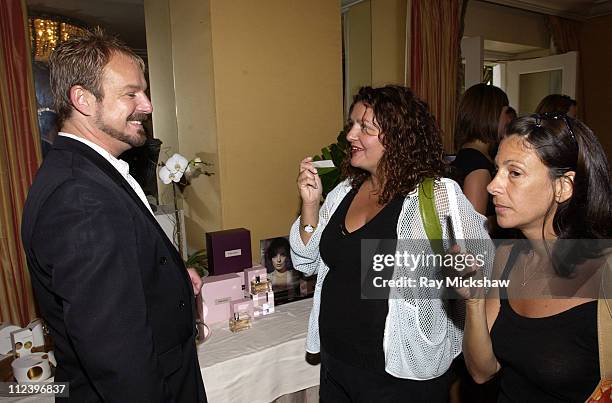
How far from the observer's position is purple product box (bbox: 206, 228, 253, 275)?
1.99 m

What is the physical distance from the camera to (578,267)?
43.1 inches

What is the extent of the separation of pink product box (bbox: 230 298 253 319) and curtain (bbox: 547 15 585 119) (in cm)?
494

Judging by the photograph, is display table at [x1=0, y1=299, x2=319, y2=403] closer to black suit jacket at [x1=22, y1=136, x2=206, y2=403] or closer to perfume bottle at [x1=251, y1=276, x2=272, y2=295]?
perfume bottle at [x1=251, y1=276, x2=272, y2=295]

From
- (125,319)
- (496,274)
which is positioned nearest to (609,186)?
(496,274)

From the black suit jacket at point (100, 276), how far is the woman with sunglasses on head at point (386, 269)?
57cm

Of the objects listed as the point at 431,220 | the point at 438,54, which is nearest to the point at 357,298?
the point at 431,220

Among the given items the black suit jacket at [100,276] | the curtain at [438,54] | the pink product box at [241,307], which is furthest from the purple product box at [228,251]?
the curtain at [438,54]

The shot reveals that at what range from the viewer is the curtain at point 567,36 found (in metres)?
5.05

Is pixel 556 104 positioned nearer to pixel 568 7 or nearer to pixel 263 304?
pixel 263 304

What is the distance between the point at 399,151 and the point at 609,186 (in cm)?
60

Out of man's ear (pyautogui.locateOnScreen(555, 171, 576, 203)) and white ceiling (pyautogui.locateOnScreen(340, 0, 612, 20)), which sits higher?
white ceiling (pyautogui.locateOnScreen(340, 0, 612, 20))

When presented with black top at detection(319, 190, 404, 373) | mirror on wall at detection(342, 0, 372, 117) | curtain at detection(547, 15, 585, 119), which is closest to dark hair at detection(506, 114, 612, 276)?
black top at detection(319, 190, 404, 373)

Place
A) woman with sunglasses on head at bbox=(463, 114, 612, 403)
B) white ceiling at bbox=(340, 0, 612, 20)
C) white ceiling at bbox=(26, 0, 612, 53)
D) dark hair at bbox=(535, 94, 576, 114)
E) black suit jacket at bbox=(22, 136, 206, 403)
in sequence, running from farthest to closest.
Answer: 1. white ceiling at bbox=(340, 0, 612, 20)
2. dark hair at bbox=(535, 94, 576, 114)
3. white ceiling at bbox=(26, 0, 612, 53)
4. woman with sunglasses on head at bbox=(463, 114, 612, 403)
5. black suit jacket at bbox=(22, 136, 206, 403)

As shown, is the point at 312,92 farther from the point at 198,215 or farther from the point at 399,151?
the point at 399,151
